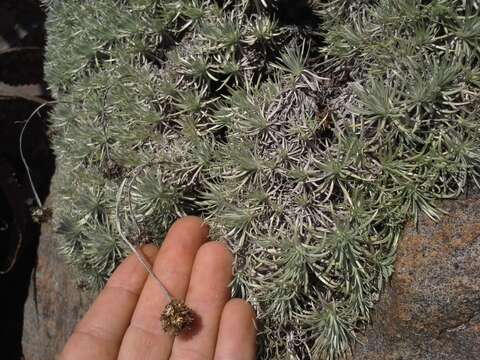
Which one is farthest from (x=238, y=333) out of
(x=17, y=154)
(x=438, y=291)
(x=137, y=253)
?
(x=17, y=154)

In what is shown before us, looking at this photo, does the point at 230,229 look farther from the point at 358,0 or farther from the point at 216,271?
the point at 358,0

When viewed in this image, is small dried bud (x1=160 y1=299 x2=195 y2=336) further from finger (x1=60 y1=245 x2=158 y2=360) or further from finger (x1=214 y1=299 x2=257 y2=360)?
finger (x1=60 y1=245 x2=158 y2=360)

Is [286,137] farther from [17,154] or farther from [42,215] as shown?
[17,154]

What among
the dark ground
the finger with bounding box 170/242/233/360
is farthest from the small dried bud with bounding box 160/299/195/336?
the dark ground

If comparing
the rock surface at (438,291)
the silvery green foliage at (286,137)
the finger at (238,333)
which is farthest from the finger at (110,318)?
the rock surface at (438,291)

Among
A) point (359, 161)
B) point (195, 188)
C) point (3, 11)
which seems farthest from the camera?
point (3, 11)

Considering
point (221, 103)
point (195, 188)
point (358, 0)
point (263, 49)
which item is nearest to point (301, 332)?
point (195, 188)
